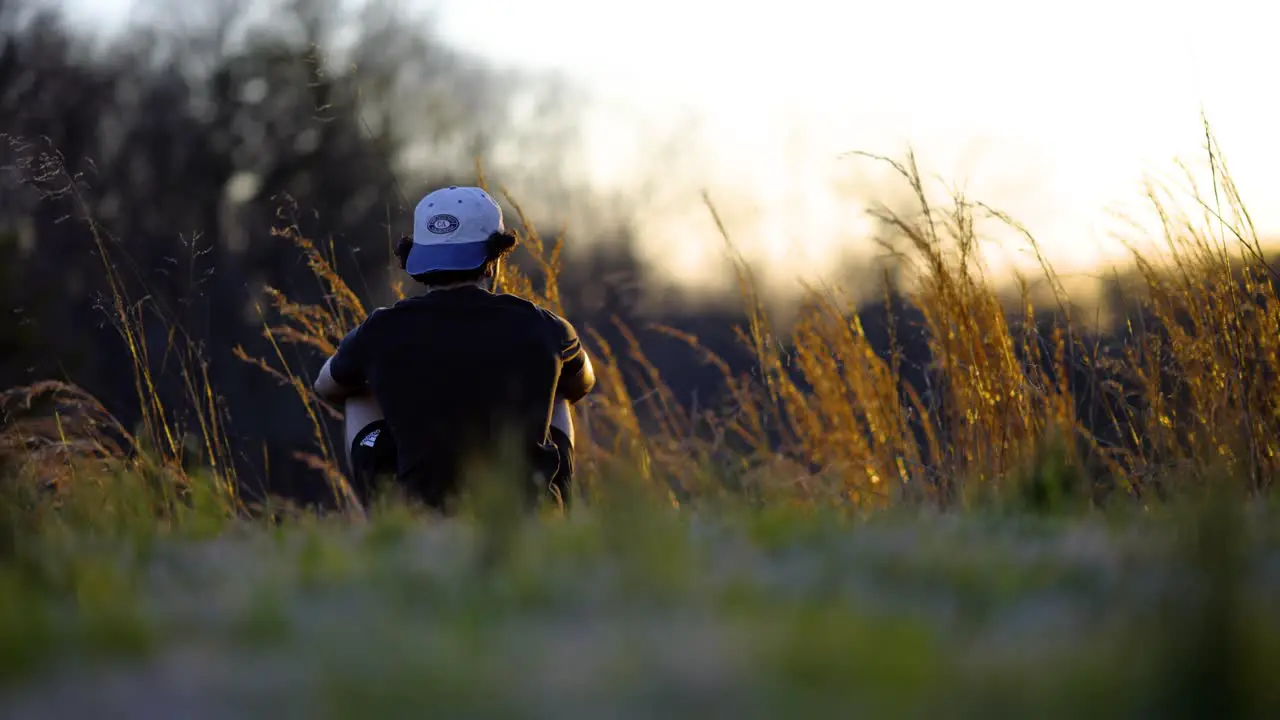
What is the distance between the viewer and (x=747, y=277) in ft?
14.0

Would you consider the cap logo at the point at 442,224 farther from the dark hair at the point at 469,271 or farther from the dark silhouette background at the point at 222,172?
the dark silhouette background at the point at 222,172

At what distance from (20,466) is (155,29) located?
15.6 metres

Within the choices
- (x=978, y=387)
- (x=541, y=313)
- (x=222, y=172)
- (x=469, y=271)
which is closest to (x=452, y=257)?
(x=469, y=271)

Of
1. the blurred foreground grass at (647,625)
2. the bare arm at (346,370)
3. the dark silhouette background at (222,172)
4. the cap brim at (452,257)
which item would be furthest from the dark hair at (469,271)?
the dark silhouette background at (222,172)

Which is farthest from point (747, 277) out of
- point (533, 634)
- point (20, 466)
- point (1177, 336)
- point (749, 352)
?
point (533, 634)

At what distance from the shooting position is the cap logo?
359 centimetres

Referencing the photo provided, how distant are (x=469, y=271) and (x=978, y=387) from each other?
1.47 meters

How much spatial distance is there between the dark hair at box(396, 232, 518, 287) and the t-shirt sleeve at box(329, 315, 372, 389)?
0.80ft

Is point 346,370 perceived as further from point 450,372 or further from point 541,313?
point 541,313

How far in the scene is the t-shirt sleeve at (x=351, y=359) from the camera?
3.40 meters

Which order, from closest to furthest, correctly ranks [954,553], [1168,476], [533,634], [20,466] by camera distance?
1. [533,634]
2. [954,553]
3. [1168,476]
4. [20,466]

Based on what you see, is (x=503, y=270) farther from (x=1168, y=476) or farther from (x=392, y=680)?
(x=392, y=680)

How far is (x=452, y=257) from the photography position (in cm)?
356

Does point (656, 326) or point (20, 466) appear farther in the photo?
point (656, 326)
